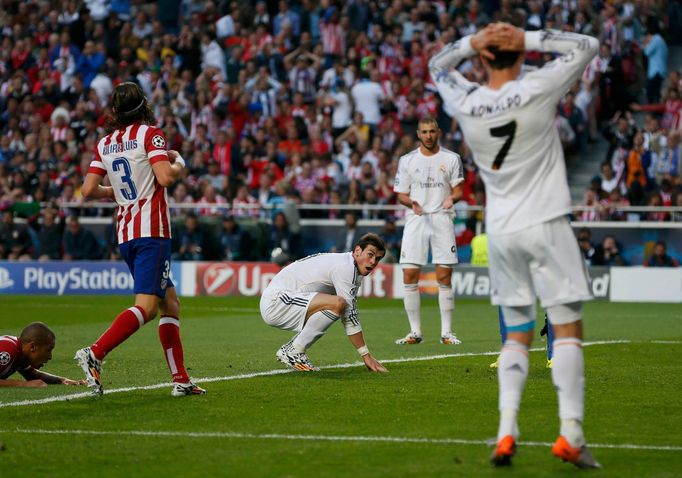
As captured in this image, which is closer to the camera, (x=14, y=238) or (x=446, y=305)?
(x=446, y=305)

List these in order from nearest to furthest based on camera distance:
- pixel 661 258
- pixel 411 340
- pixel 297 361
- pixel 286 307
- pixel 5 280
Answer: pixel 297 361
pixel 286 307
pixel 411 340
pixel 661 258
pixel 5 280

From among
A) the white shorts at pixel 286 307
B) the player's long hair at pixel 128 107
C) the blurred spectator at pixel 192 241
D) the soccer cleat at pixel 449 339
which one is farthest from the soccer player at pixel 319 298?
the blurred spectator at pixel 192 241

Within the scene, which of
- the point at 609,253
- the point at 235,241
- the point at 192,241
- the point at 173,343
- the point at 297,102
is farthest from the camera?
the point at 297,102

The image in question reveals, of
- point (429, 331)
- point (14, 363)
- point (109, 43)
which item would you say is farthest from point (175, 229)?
point (14, 363)

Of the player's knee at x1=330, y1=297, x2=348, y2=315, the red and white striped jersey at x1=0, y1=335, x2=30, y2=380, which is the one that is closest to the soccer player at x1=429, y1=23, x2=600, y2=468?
the player's knee at x1=330, y1=297, x2=348, y2=315

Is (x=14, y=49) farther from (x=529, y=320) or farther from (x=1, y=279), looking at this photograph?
(x=529, y=320)

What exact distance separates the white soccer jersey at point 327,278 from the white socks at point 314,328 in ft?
0.57

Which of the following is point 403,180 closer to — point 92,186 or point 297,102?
point 92,186

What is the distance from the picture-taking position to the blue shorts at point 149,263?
30.9 feet

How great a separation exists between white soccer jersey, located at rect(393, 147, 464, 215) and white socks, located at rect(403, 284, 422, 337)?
3.30 feet

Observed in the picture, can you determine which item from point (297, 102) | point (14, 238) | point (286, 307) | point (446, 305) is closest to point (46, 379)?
→ point (286, 307)

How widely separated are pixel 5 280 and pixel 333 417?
19331 mm

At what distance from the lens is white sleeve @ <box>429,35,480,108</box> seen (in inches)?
289

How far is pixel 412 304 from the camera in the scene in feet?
50.6
